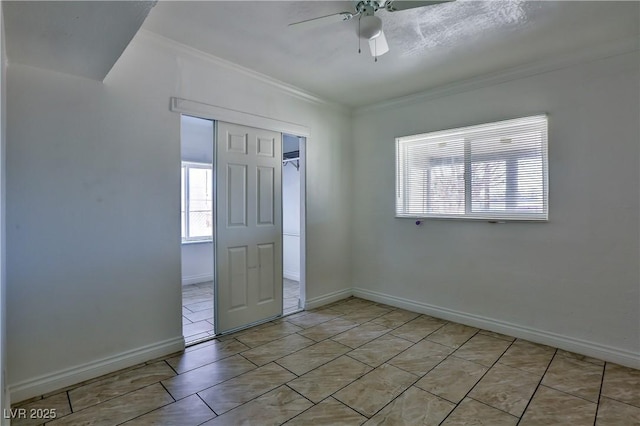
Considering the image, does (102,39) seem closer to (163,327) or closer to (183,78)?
(183,78)

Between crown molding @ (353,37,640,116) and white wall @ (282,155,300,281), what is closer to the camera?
crown molding @ (353,37,640,116)

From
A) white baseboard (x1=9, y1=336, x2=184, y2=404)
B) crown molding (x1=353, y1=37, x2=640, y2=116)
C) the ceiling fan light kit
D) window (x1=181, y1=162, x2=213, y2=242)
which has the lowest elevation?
white baseboard (x1=9, y1=336, x2=184, y2=404)

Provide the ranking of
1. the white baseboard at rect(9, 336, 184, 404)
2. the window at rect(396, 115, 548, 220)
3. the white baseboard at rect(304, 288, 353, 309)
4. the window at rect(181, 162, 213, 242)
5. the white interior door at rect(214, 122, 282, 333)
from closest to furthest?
the white baseboard at rect(9, 336, 184, 404) < the window at rect(396, 115, 548, 220) < the white interior door at rect(214, 122, 282, 333) < the white baseboard at rect(304, 288, 353, 309) < the window at rect(181, 162, 213, 242)

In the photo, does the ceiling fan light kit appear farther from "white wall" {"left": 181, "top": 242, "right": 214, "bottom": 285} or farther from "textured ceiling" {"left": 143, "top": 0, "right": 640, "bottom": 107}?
"white wall" {"left": 181, "top": 242, "right": 214, "bottom": 285}

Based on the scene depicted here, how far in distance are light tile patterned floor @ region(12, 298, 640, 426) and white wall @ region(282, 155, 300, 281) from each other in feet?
7.96

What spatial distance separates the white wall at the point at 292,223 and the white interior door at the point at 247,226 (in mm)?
1799

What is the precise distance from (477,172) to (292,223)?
314 centimetres

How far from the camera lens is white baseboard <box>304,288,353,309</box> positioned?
4.03 m

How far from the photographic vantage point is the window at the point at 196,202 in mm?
5426

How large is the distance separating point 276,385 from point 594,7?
341 centimetres

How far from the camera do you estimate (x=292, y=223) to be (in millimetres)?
5625

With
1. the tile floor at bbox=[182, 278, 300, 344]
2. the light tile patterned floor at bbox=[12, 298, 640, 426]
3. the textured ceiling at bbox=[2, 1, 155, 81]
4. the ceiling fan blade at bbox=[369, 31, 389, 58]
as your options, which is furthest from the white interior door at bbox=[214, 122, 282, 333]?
the ceiling fan blade at bbox=[369, 31, 389, 58]

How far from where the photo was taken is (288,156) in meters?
5.53

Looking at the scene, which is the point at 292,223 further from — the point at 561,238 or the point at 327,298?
the point at 561,238
